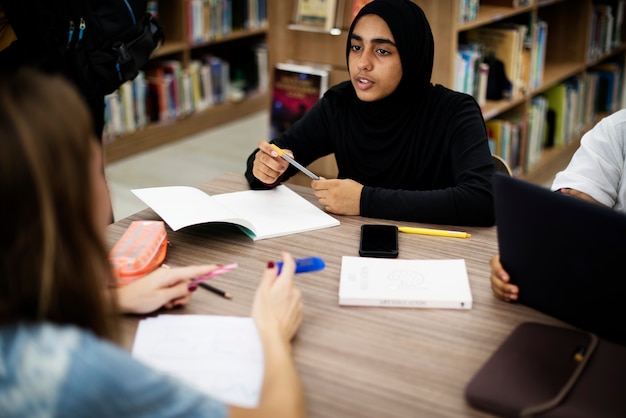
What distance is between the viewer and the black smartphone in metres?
1.42

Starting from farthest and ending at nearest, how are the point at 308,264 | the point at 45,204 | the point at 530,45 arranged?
the point at 530,45 → the point at 308,264 → the point at 45,204

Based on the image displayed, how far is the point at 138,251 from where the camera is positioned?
53.2 inches

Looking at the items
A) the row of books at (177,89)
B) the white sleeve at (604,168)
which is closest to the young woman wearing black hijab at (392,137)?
the white sleeve at (604,168)

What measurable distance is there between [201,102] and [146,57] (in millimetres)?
2338

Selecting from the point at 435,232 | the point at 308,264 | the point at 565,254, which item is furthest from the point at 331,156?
the point at 565,254

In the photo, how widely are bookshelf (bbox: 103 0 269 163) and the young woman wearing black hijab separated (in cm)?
242

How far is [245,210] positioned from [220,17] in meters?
3.42

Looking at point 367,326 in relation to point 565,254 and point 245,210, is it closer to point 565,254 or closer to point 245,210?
point 565,254

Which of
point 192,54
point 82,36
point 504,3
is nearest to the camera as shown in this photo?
point 82,36

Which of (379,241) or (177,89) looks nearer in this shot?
(379,241)

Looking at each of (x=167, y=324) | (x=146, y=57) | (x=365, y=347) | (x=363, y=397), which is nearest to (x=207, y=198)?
(x=167, y=324)

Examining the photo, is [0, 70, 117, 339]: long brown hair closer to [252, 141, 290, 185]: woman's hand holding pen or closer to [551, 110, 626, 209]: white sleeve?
[252, 141, 290, 185]: woman's hand holding pen

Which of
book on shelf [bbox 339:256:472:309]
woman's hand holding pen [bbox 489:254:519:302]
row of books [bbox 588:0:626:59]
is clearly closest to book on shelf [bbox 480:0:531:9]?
row of books [bbox 588:0:626:59]

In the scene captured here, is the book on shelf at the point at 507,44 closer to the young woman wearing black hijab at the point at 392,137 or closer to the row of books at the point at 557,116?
the row of books at the point at 557,116
